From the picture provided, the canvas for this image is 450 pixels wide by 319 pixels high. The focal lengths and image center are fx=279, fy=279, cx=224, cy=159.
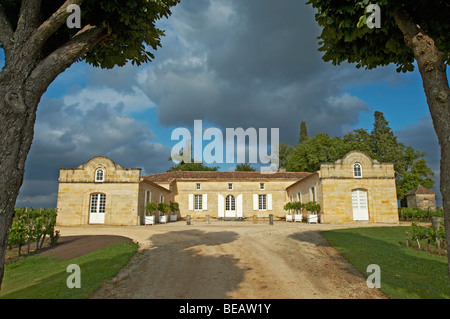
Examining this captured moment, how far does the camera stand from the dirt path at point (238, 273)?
5.63 metres

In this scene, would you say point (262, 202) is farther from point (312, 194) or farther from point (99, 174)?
point (99, 174)

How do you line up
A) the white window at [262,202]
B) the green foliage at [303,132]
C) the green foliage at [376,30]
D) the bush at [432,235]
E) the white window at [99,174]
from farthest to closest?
the green foliage at [303,132] → the white window at [262,202] → the white window at [99,174] → the bush at [432,235] → the green foliage at [376,30]

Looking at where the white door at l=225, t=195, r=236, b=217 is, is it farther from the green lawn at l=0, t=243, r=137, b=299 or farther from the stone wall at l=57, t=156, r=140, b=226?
the green lawn at l=0, t=243, r=137, b=299

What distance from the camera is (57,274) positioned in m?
7.05

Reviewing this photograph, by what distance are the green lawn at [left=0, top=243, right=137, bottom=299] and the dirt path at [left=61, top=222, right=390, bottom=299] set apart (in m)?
0.35

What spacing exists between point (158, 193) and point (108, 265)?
68.2 feet

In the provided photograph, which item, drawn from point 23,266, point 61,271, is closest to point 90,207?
point 23,266

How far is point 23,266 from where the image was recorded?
28.0ft

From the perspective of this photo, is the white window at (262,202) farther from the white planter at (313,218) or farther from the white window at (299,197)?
the white planter at (313,218)

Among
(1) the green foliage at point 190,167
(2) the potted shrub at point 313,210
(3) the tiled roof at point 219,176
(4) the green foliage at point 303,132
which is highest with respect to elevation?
(4) the green foliage at point 303,132

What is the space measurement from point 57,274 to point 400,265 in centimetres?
916

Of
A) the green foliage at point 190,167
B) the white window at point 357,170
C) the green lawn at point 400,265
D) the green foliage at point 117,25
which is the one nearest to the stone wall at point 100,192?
the green lawn at point 400,265

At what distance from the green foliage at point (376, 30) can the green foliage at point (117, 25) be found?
3603 millimetres

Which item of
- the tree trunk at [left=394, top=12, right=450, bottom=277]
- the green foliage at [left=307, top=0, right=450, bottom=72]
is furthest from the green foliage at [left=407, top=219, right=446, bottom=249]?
the tree trunk at [left=394, top=12, right=450, bottom=277]
